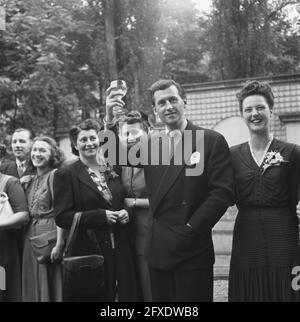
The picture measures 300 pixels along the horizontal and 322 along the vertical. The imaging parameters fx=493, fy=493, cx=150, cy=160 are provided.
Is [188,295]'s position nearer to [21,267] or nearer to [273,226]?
[273,226]

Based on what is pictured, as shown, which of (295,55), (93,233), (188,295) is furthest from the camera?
(295,55)

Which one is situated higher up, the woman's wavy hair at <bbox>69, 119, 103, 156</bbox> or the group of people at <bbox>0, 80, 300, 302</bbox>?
the woman's wavy hair at <bbox>69, 119, 103, 156</bbox>

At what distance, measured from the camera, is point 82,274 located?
3.16m

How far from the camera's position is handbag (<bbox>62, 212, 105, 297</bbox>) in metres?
3.16

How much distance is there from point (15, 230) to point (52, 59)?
6592mm

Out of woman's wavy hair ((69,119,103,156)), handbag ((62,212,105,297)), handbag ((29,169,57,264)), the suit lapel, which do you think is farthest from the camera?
handbag ((29,169,57,264))

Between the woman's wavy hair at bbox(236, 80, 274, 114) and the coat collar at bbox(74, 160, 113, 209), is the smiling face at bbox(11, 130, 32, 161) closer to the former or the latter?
the coat collar at bbox(74, 160, 113, 209)

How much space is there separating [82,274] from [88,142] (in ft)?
2.90

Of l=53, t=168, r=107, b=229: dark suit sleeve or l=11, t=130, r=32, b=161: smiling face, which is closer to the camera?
l=53, t=168, r=107, b=229: dark suit sleeve

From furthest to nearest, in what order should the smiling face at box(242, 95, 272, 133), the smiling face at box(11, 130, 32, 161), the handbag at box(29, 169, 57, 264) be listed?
the smiling face at box(11, 130, 32, 161) < the handbag at box(29, 169, 57, 264) < the smiling face at box(242, 95, 272, 133)

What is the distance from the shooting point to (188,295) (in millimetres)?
2641

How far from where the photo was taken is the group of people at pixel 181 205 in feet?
8.79

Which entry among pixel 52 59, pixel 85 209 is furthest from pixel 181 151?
pixel 52 59

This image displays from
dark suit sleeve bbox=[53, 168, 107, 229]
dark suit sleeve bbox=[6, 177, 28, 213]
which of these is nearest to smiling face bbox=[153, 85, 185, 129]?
dark suit sleeve bbox=[53, 168, 107, 229]
